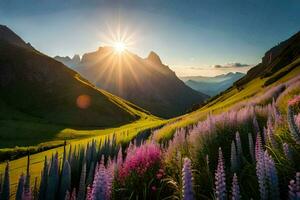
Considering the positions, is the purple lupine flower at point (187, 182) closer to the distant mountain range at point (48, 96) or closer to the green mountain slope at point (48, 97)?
the green mountain slope at point (48, 97)

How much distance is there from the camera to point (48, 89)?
159m

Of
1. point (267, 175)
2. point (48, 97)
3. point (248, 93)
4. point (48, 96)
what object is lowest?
point (267, 175)

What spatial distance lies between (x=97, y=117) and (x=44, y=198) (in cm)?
12837

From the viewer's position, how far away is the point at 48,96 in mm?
152750

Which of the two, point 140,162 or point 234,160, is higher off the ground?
point 140,162

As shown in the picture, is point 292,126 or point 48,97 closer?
point 292,126

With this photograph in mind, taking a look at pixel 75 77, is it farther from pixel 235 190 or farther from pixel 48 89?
pixel 235 190

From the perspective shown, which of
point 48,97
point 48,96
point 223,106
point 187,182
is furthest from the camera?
point 48,96

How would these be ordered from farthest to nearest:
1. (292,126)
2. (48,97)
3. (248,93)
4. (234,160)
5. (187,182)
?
(48,97) → (248,93) → (234,160) → (292,126) → (187,182)

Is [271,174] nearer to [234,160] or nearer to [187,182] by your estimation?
[187,182]

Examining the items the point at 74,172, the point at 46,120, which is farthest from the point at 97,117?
the point at 74,172

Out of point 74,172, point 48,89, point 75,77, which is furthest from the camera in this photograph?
point 75,77

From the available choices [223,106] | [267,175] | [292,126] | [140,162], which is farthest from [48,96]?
[267,175]

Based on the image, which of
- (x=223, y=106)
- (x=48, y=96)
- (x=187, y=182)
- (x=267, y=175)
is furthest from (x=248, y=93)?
(x=48, y=96)
